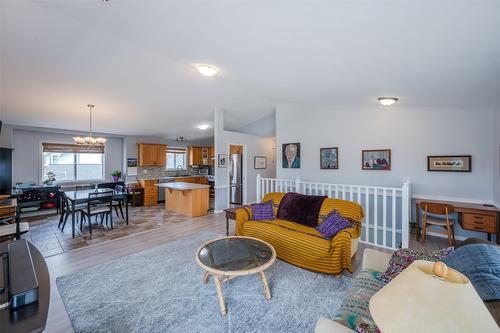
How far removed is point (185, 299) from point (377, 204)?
147 inches

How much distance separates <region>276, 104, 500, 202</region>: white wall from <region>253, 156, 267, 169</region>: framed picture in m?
1.86

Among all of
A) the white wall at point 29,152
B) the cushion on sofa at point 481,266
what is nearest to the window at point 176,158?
the white wall at point 29,152

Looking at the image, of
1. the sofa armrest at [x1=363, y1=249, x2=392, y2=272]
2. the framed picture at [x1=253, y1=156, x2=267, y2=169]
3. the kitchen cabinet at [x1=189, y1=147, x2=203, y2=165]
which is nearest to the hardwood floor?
the sofa armrest at [x1=363, y1=249, x2=392, y2=272]

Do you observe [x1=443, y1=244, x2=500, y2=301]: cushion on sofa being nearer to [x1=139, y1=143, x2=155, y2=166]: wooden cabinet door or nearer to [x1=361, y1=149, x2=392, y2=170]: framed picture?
[x1=361, y1=149, x2=392, y2=170]: framed picture

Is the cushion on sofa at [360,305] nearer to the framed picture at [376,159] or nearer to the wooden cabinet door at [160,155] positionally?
the framed picture at [376,159]

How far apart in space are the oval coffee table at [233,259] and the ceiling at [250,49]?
2134mm

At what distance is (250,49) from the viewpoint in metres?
2.30

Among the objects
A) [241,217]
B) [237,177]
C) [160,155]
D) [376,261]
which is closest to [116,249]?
[241,217]

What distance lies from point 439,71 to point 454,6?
1.04 meters

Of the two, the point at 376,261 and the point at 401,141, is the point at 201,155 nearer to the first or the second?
the point at 401,141

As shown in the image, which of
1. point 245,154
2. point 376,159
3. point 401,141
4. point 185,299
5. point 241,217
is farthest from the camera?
point 245,154

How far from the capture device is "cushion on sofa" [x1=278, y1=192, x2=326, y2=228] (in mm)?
3283

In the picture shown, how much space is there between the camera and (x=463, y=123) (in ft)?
12.3

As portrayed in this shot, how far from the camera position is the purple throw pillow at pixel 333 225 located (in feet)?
8.85
